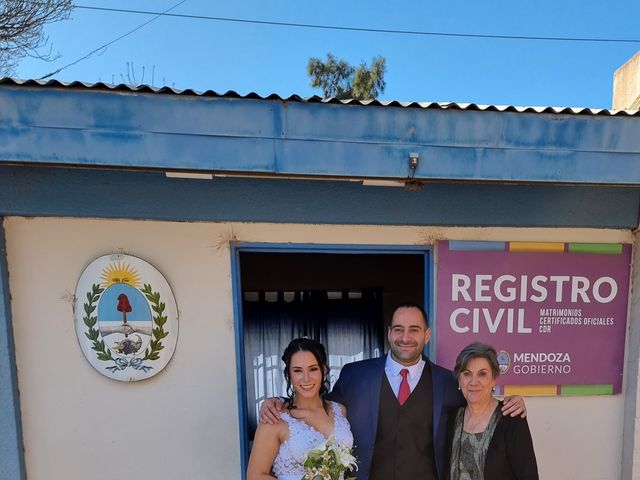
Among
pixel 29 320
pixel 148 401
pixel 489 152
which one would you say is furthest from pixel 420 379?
pixel 29 320

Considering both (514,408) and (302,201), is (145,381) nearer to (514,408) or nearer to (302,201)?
(302,201)

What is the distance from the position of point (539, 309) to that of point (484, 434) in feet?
3.75

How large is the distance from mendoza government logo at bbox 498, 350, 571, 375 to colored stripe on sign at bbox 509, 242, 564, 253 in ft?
2.44

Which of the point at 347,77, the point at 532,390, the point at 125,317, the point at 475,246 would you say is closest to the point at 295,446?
the point at 125,317

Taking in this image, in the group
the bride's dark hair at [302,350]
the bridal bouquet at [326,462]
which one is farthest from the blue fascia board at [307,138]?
the bridal bouquet at [326,462]

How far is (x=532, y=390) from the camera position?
266cm

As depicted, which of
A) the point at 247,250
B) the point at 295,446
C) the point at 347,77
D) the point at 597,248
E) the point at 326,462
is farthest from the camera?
the point at 347,77

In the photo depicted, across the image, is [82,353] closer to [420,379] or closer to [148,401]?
[148,401]

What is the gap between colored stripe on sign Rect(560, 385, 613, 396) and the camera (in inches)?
105

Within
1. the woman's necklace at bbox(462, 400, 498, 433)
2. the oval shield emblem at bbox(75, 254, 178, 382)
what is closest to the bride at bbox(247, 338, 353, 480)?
the woman's necklace at bbox(462, 400, 498, 433)

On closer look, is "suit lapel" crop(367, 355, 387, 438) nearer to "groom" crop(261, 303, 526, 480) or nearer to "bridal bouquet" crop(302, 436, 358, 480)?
"groom" crop(261, 303, 526, 480)

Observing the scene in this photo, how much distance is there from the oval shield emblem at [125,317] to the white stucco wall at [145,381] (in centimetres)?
7

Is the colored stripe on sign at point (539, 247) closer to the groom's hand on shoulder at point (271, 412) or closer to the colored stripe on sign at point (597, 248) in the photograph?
the colored stripe on sign at point (597, 248)

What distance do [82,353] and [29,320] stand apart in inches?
15.7
